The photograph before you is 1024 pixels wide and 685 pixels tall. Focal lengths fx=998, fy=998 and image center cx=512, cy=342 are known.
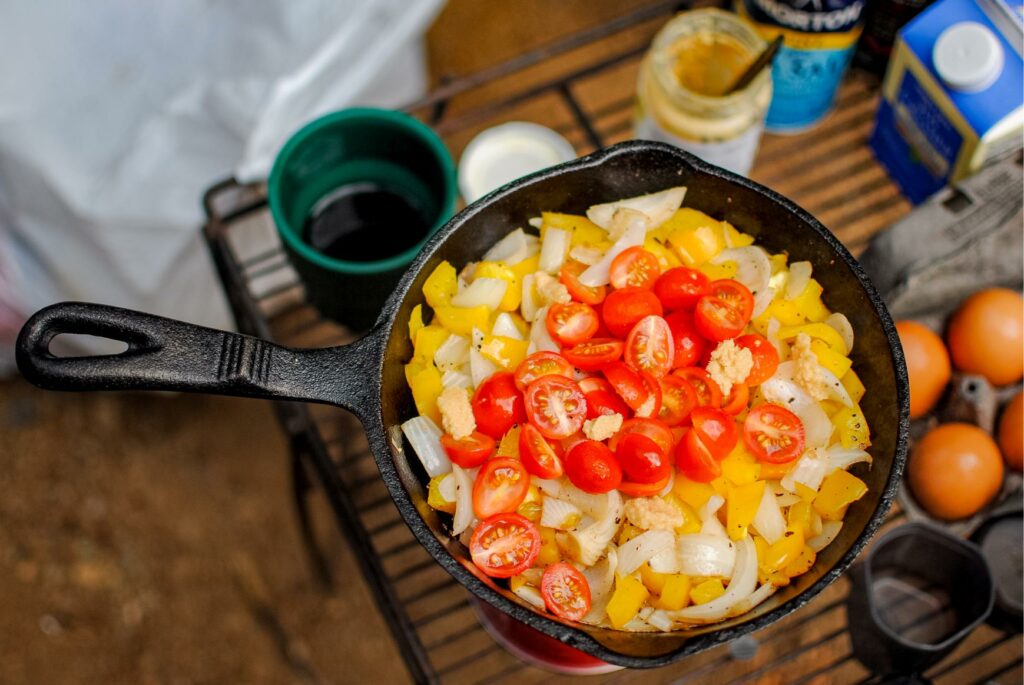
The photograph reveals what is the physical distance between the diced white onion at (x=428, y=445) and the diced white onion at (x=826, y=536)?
Result: 0.34 m

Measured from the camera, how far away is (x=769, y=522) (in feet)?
2.99

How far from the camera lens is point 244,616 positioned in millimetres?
1867

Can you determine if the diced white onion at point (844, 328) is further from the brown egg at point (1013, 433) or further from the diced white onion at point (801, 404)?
the brown egg at point (1013, 433)

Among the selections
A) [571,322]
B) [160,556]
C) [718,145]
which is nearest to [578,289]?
[571,322]

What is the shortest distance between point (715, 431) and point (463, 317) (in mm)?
263

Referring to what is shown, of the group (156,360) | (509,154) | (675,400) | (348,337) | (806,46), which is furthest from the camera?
(348,337)

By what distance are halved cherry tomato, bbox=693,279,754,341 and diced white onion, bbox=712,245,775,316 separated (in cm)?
2

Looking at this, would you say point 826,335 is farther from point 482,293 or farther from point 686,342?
point 482,293

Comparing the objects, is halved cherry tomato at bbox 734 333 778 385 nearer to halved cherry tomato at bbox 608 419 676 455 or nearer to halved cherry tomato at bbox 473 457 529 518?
halved cherry tomato at bbox 608 419 676 455

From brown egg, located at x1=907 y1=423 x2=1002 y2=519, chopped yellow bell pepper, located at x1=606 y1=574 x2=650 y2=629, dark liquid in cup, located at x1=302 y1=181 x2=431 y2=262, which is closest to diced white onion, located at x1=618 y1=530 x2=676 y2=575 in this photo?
chopped yellow bell pepper, located at x1=606 y1=574 x2=650 y2=629

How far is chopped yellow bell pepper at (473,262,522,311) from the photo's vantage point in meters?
0.98

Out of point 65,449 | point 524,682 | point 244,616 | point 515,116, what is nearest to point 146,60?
point 515,116

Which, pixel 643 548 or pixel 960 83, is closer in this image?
pixel 643 548

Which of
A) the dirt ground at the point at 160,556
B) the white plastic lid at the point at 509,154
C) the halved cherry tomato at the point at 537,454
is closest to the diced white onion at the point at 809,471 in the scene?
the halved cherry tomato at the point at 537,454
